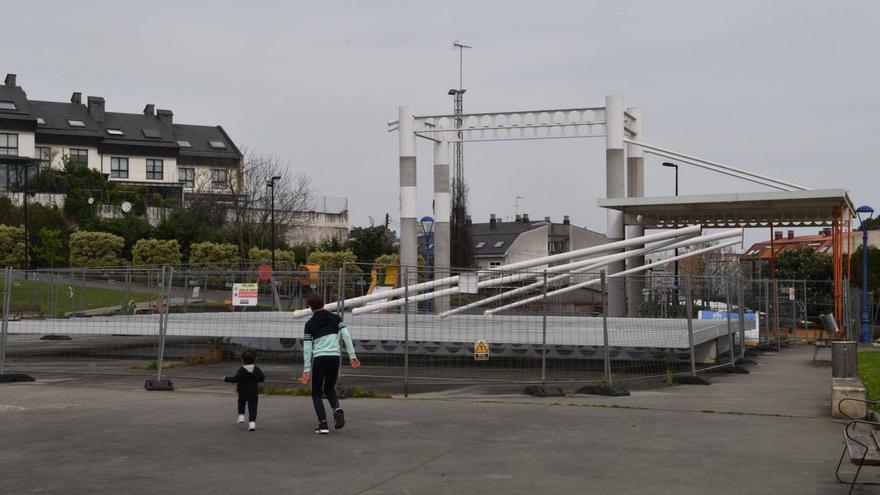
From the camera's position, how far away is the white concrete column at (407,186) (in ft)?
120

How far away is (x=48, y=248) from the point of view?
55594 mm

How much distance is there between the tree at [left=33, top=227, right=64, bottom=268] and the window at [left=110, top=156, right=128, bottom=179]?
25789 millimetres

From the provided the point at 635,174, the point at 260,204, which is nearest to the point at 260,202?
the point at 260,204

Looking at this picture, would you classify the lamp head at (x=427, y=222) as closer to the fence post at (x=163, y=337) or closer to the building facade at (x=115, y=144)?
the building facade at (x=115, y=144)

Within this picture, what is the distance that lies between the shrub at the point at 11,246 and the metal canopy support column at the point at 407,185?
83.9 feet

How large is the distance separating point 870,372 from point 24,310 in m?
17.6

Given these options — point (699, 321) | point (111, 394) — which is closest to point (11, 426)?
point (111, 394)

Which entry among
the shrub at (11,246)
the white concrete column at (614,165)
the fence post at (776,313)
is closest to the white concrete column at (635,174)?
the white concrete column at (614,165)

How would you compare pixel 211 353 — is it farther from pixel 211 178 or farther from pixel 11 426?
pixel 211 178

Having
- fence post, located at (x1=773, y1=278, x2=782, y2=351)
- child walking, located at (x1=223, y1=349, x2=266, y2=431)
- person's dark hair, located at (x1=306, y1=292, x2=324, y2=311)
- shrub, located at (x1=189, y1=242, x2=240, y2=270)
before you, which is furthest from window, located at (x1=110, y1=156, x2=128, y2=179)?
person's dark hair, located at (x1=306, y1=292, x2=324, y2=311)

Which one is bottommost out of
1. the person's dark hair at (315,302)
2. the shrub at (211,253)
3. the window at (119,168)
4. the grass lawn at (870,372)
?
the grass lawn at (870,372)

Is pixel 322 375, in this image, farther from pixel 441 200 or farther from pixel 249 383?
pixel 441 200

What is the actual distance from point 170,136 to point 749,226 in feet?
202

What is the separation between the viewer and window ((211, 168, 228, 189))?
72.9 metres
